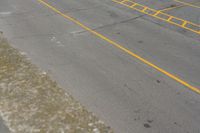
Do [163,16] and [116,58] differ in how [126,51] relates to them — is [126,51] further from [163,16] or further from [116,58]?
[163,16]

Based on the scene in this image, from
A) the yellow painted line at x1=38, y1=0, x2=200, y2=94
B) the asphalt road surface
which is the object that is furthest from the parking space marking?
the yellow painted line at x1=38, y1=0, x2=200, y2=94

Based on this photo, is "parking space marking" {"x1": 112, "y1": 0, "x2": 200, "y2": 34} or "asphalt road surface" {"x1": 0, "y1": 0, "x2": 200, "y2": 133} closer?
"asphalt road surface" {"x1": 0, "y1": 0, "x2": 200, "y2": 133}

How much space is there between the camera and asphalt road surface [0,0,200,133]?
8523 mm

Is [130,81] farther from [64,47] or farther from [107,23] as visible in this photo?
[107,23]

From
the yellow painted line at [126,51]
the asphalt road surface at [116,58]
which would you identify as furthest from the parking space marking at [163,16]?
the yellow painted line at [126,51]

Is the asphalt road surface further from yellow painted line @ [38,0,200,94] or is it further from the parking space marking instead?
the parking space marking

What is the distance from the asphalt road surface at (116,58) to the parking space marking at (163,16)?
56 centimetres

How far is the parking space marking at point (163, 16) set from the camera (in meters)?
15.5

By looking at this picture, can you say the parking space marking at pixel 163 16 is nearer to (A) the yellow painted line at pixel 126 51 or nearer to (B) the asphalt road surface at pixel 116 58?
(B) the asphalt road surface at pixel 116 58

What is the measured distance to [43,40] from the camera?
43.7 ft

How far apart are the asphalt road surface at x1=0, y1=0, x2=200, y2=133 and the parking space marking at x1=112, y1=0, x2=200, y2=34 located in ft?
1.84

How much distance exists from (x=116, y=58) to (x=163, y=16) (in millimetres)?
6706

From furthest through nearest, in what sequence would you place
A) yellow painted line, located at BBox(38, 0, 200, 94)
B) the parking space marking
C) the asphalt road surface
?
the parking space marking
yellow painted line, located at BBox(38, 0, 200, 94)
the asphalt road surface

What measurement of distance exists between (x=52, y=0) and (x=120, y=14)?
5057 millimetres
